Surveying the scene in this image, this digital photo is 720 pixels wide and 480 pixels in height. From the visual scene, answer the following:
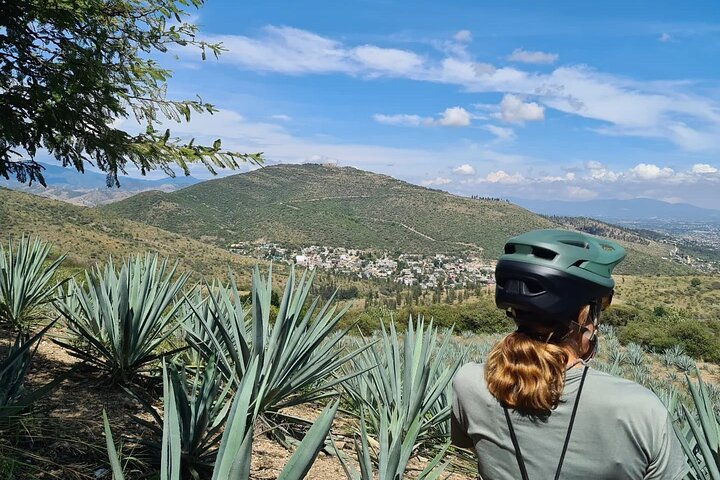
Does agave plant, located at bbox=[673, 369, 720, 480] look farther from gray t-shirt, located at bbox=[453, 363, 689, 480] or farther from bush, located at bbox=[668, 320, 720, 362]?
bush, located at bbox=[668, 320, 720, 362]

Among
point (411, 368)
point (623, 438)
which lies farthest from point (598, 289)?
point (411, 368)

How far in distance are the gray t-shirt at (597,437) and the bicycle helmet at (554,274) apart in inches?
7.8

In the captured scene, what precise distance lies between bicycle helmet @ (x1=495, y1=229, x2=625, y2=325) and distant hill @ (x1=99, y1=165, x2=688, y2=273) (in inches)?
3964

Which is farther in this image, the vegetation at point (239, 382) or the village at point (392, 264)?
the village at point (392, 264)

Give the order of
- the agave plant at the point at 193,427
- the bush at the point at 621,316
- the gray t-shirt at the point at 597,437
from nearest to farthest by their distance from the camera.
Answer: the gray t-shirt at the point at 597,437
the agave plant at the point at 193,427
the bush at the point at 621,316

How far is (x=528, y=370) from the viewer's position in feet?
4.39

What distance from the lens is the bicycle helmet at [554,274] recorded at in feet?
4.69

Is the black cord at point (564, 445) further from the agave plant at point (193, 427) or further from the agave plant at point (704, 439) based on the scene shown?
the agave plant at point (193, 427)

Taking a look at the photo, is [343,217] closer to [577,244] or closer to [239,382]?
[239,382]

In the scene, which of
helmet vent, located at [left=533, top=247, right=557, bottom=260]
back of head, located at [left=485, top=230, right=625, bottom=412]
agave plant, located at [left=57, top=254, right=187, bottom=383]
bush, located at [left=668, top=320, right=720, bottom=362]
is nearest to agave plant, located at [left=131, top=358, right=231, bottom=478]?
agave plant, located at [left=57, top=254, right=187, bottom=383]

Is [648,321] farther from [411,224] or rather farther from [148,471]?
[411,224]

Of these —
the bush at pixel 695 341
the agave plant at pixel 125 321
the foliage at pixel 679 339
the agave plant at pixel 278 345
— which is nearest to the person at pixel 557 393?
the agave plant at pixel 278 345

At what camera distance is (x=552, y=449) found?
1.30 meters

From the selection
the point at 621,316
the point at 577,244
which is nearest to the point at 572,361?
the point at 577,244
